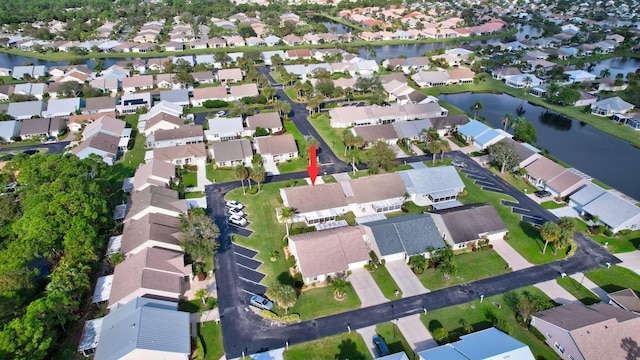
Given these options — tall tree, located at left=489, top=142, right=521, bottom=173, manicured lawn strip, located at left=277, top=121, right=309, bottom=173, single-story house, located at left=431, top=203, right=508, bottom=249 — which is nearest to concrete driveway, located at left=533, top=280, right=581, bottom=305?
single-story house, located at left=431, top=203, right=508, bottom=249

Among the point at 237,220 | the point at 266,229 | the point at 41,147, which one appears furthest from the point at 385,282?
the point at 41,147

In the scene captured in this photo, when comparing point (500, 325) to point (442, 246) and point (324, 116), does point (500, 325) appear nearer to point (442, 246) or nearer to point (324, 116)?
point (442, 246)

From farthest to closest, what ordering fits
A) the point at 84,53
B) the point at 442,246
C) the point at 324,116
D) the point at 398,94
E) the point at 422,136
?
1. the point at 84,53
2. the point at 398,94
3. the point at 324,116
4. the point at 422,136
5. the point at 442,246

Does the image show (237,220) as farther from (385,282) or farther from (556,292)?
(556,292)

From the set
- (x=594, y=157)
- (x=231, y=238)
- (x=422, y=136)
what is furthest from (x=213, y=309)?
(x=594, y=157)

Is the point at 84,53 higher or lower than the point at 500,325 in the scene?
higher

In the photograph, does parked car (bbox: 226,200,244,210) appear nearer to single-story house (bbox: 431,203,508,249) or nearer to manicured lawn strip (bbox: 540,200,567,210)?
single-story house (bbox: 431,203,508,249)

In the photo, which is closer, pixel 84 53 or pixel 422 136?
pixel 422 136
